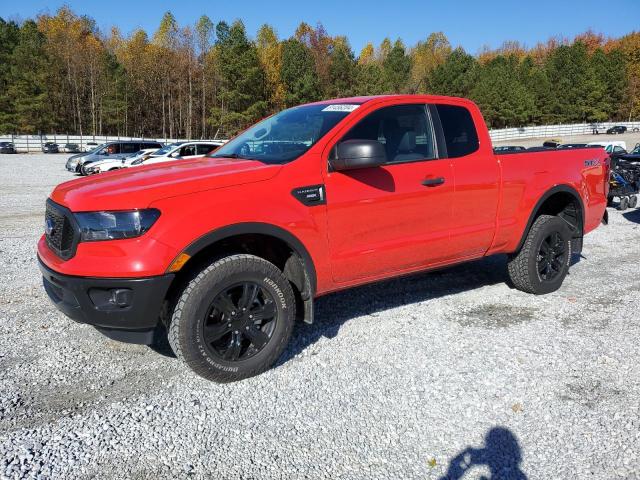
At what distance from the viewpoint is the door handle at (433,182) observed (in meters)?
4.07

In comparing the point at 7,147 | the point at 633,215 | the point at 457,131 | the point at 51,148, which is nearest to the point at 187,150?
the point at 633,215

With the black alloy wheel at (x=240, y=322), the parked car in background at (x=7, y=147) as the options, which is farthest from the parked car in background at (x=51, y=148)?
the black alloy wheel at (x=240, y=322)

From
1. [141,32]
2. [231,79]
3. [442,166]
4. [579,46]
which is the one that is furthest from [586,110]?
[442,166]

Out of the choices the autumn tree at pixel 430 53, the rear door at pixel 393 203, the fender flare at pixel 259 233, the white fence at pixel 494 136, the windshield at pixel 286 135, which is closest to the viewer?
the fender flare at pixel 259 233

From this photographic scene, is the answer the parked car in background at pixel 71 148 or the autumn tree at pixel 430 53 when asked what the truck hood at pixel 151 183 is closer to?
the parked car in background at pixel 71 148

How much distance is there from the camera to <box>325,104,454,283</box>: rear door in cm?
369

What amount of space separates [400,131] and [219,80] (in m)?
63.9

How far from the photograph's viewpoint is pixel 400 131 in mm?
4176

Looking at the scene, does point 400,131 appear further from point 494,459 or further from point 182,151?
point 182,151

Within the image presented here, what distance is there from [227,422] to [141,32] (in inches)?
3437

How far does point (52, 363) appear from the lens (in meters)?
3.66

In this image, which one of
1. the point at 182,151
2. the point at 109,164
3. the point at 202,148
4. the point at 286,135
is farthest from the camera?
the point at 109,164

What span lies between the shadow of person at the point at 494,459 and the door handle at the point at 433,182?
6.38ft

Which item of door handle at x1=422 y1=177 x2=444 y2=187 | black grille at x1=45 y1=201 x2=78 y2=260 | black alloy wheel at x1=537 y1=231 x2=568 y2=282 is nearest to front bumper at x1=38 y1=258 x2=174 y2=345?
black grille at x1=45 y1=201 x2=78 y2=260
